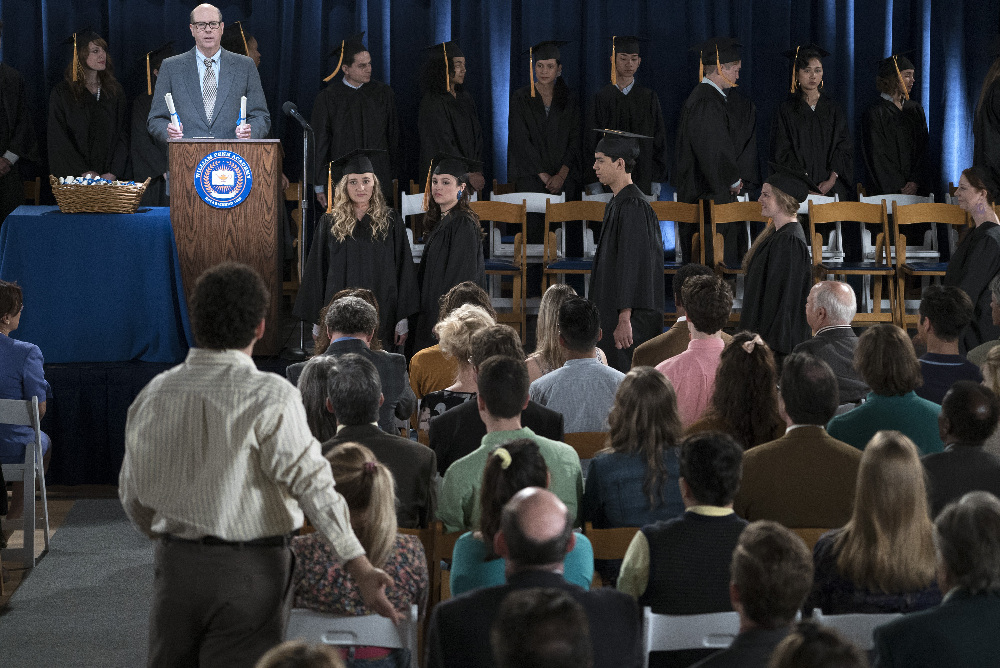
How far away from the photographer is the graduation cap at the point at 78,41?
27.7 ft

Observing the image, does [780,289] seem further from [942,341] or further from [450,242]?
[942,341]

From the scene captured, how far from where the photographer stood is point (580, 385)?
12.2 feet

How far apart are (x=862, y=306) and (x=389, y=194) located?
3.64 meters

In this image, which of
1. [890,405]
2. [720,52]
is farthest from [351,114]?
[890,405]

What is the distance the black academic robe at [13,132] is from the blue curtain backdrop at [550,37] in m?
0.36

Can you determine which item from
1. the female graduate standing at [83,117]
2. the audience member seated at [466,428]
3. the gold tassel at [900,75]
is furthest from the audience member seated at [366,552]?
the gold tassel at [900,75]

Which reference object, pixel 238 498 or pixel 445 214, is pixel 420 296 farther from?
pixel 238 498

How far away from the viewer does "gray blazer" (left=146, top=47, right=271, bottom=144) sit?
6.43m

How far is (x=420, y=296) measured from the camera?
6266 mm

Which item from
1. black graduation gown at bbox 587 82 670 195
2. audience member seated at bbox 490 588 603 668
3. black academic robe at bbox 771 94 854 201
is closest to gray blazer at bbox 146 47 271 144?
black graduation gown at bbox 587 82 670 195

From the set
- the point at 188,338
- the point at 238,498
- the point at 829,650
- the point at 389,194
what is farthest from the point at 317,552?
the point at 389,194

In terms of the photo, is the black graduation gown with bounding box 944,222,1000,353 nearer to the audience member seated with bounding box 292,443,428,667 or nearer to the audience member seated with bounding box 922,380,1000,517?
the audience member seated with bounding box 922,380,1000,517

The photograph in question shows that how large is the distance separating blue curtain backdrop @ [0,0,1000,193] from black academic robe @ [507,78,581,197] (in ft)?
1.86

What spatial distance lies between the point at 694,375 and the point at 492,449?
126 centimetres
